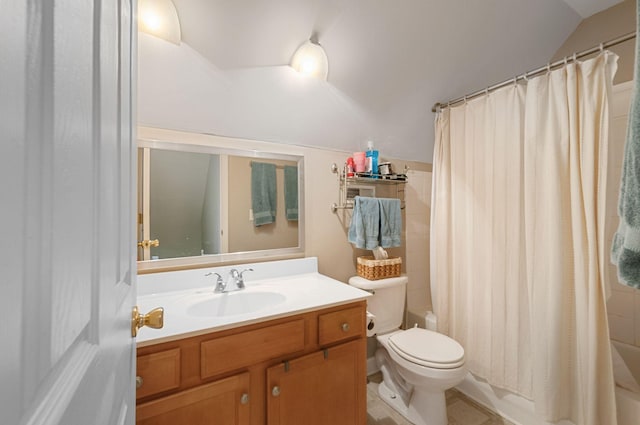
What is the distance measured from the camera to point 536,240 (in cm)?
141

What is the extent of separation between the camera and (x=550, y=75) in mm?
1371

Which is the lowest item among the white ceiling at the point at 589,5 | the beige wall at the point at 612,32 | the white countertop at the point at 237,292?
the white countertop at the point at 237,292

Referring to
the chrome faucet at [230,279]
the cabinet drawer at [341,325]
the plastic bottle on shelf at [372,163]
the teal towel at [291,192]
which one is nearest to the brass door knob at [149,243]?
the chrome faucet at [230,279]

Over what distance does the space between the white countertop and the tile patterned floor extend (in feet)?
2.92

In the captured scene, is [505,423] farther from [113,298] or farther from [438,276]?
[113,298]

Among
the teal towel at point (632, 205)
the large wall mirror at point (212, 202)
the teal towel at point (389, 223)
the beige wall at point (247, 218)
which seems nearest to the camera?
the teal towel at point (632, 205)

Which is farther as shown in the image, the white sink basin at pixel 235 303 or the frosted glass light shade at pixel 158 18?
the white sink basin at pixel 235 303

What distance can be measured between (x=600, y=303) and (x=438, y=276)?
2.72 feet

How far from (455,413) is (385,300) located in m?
0.77

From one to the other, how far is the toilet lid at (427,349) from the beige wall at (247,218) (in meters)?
0.92

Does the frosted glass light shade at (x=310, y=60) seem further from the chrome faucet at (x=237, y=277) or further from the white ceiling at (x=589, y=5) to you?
the white ceiling at (x=589, y=5)

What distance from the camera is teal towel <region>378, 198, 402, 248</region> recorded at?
6.05 feet

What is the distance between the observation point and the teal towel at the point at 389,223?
6.05 feet

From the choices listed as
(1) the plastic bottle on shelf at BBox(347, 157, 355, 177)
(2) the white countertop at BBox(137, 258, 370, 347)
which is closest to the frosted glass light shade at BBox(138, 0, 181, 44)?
(2) the white countertop at BBox(137, 258, 370, 347)
